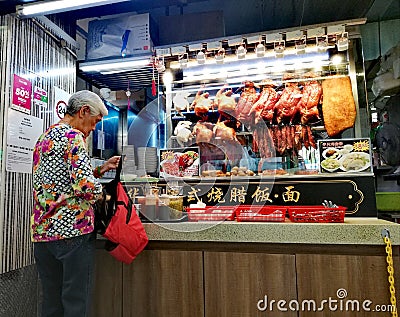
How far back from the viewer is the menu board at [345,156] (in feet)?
8.10

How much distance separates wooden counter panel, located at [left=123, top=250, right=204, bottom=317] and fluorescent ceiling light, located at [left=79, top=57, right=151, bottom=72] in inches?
85.0

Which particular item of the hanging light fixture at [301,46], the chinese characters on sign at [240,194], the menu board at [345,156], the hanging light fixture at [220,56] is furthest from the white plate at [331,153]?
the hanging light fixture at [220,56]

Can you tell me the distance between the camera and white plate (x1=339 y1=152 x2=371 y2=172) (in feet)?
8.07

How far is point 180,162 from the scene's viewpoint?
2.94 m

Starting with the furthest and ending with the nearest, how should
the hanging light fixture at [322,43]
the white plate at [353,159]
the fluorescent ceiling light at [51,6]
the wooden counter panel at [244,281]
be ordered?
the hanging light fixture at [322,43]
the white plate at [353,159]
the fluorescent ceiling light at [51,6]
the wooden counter panel at [244,281]

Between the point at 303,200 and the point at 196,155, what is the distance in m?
1.00

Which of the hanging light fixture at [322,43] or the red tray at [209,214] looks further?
the hanging light fixture at [322,43]

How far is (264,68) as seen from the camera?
3203 millimetres

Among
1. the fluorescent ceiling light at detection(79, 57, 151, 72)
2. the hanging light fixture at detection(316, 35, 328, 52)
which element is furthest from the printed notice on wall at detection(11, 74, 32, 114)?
the hanging light fixture at detection(316, 35, 328, 52)

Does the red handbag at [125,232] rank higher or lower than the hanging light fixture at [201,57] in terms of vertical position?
lower

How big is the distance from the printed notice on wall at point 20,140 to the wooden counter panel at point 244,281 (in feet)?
4.88

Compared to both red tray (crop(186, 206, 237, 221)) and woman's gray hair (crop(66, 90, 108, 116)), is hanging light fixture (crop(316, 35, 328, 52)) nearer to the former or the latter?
red tray (crop(186, 206, 237, 221))

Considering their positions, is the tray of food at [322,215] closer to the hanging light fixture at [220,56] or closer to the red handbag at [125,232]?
the red handbag at [125,232]

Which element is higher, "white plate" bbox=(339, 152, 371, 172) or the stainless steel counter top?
"white plate" bbox=(339, 152, 371, 172)
